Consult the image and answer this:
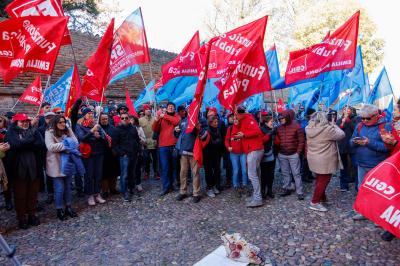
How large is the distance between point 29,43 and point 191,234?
4.33 m

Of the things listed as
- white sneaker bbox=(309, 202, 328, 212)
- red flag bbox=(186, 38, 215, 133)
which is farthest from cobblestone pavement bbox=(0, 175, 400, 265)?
red flag bbox=(186, 38, 215, 133)

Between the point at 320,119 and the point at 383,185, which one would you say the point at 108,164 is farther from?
the point at 383,185

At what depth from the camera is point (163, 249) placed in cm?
427

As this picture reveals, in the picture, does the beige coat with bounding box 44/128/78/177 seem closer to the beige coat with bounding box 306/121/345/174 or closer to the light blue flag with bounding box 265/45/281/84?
the beige coat with bounding box 306/121/345/174

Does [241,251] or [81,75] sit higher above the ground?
[81,75]

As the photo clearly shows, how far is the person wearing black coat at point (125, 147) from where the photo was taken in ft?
20.6

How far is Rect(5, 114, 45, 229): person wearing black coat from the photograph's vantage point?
193 inches

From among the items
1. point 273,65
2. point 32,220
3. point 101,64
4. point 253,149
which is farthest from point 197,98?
point 273,65

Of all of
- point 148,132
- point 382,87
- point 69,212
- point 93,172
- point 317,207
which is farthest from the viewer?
point 382,87

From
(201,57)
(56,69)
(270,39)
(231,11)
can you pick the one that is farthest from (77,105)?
(231,11)

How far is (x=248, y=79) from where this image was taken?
5.67m

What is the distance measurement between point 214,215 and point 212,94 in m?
4.32

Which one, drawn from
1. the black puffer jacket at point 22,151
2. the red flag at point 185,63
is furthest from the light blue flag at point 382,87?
the black puffer jacket at point 22,151

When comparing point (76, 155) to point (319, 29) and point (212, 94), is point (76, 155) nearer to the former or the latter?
point (212, 94)
